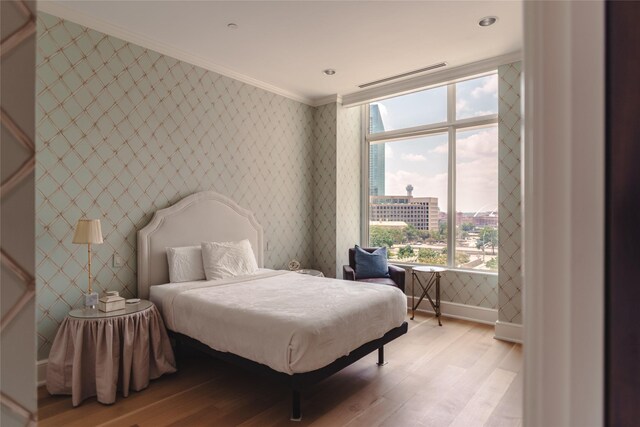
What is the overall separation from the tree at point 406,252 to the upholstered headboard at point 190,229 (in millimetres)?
2073

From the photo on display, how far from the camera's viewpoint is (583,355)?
0.47 m

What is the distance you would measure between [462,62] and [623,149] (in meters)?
4.14

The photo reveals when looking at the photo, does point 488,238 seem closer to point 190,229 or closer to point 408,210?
point 408,210

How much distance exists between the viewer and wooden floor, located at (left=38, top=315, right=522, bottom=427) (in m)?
2.30

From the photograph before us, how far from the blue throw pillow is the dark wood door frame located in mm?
4233

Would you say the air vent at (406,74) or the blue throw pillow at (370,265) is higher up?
the air vent at (406,74)

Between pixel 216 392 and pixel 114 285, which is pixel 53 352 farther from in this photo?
pixel 216 392

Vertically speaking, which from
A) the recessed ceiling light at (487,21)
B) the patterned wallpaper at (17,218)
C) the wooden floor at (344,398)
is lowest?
the wooden floor at (344,398)

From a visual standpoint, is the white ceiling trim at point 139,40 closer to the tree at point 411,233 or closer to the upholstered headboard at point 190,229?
the upholstered headboard at point 190,229

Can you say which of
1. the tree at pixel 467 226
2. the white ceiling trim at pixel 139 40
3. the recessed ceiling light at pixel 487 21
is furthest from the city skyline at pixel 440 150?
the white ceiling trim at pixel 139 40

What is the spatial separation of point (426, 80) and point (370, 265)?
245 cm

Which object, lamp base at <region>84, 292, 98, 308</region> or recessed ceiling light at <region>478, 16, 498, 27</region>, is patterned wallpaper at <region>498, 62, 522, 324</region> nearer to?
recessed ceiling light at <region>478, 16, 498, 27</region>

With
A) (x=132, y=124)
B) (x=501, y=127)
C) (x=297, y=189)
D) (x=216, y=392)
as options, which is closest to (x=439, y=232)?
(x=501, y=127)

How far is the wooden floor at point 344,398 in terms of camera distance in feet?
7.54
